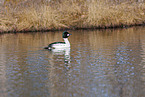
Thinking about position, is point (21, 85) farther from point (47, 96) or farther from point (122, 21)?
point (122, 21)

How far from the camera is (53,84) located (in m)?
9.78

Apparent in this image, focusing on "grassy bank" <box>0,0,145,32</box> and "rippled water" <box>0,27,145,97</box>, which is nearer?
"rippled water" <box>0,27,145,97</box>

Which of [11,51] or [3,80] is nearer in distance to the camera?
[3,80]

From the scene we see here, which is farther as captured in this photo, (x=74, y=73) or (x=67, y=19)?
(x=67, y=19)

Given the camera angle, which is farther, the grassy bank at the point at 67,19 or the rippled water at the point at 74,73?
the grassy bank at the point at 67,19

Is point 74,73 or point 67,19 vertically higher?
point 67,19

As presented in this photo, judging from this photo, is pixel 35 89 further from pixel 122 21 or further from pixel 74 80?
pixel 122 21

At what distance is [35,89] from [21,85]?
27.6 inches

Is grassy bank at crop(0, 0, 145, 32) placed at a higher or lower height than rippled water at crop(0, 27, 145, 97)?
higher

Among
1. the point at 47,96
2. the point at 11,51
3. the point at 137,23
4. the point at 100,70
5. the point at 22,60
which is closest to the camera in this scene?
the point at 47,96

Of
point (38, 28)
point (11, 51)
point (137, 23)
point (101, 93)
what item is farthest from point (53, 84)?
point (137, 23)

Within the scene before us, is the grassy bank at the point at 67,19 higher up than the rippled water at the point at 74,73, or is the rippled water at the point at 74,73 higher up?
the grassy bank at the point at 67,19

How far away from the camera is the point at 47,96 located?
859cm

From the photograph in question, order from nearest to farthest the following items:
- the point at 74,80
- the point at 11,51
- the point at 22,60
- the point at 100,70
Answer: the point at 74,80 → the point at 100,70 → the point at 22,60 → the point at 11,51
